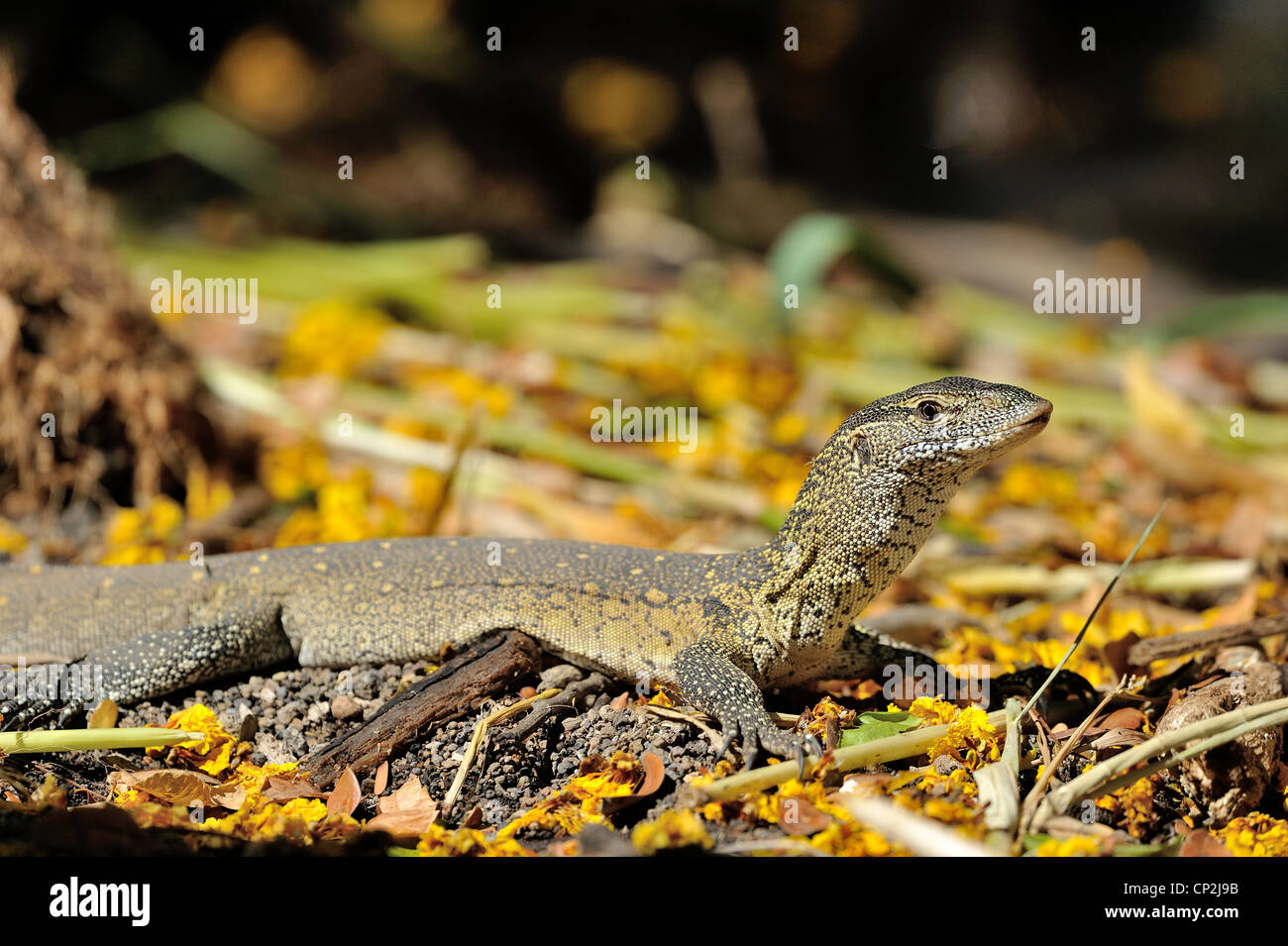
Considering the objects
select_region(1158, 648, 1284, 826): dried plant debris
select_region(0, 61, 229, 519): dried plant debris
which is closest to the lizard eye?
select_region(1158, 648, 1284, 826): dried plant debris

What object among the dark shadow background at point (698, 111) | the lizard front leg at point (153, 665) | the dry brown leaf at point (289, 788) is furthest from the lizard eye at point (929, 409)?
the dark shadow background at point (698, 111)

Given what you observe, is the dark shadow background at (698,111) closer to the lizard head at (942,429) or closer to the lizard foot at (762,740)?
the lizard head at (942,429)

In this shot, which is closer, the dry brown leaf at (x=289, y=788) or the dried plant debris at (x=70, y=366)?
the dry brown leaf at (x=289, y=788)

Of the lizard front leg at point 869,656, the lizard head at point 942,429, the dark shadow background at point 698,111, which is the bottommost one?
the lizard front leg at point 869,656

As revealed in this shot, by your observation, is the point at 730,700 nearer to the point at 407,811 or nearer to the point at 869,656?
the point at 869,656

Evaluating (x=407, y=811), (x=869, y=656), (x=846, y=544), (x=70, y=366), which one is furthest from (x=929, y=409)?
(x=70, y=366)

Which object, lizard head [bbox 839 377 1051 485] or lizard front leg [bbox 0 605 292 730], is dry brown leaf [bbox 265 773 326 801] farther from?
lizard head [bbox 839 377 1051 485]

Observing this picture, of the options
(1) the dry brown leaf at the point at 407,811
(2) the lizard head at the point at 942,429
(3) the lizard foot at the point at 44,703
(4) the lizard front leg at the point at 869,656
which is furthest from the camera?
(4) the lizard front leg at the point at 869,656
